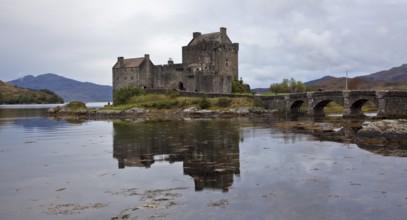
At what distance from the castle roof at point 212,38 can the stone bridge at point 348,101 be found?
1399 cm

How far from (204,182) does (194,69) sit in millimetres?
58608

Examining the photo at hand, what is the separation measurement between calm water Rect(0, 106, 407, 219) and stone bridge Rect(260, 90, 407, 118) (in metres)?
26.2

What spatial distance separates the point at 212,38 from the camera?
7394 centimetres

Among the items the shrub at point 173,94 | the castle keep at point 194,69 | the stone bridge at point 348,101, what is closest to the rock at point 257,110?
the stone bridge at point 348,101

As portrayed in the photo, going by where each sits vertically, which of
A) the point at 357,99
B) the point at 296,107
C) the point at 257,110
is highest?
the point at 357,99

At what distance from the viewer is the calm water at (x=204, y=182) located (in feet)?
38.8

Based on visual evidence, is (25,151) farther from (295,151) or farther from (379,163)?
(379,163)

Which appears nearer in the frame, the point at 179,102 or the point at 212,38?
the point at 179,102

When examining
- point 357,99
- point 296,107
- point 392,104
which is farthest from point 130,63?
point 392,104

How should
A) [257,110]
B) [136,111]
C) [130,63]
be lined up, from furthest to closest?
1. [130,63]
2. [136,111]
3. [257,110]

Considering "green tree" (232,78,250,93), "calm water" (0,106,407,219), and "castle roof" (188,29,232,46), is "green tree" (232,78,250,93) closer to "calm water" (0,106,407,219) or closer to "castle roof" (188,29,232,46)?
"castle roof" (188,29,232,46)

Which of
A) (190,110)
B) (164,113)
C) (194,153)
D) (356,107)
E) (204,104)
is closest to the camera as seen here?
(194,153)

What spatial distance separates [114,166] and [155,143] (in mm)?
8273

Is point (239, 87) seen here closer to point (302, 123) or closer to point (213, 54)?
point (213, 54)
